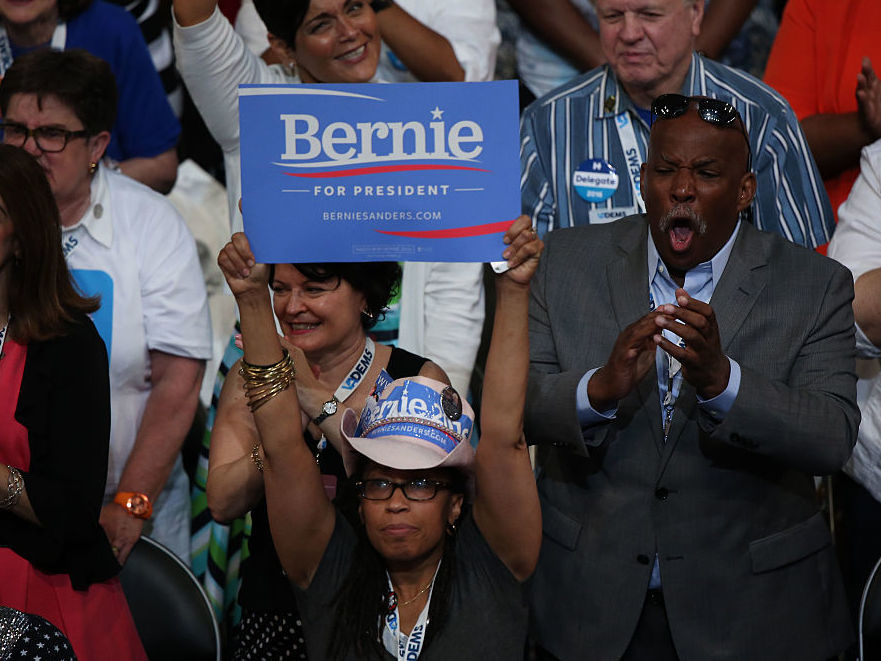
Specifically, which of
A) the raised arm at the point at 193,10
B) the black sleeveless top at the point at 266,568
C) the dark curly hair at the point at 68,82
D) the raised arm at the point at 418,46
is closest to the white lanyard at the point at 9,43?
the dark curly hair at the point at 68,82

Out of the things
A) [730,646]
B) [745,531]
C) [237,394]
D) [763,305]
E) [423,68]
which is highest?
[423,68]

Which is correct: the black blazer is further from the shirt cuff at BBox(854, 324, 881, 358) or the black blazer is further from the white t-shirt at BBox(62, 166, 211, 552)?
the shirt cuff at BBox(854, 324, 881, 358)

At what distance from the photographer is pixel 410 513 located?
2787 mm

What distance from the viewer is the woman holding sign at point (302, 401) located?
9.92 feet

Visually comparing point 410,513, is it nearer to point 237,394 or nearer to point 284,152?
point 237,394

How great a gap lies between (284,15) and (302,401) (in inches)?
59.4

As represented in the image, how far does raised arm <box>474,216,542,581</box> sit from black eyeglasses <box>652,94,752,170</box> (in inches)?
28.5

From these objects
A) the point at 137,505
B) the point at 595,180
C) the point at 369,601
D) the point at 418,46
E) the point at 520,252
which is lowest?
the point at 137,505

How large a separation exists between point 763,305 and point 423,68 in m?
1.72

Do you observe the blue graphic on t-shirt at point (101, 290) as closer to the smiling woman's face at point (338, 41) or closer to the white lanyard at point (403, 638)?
the smiling woman's face at point (338, 41)

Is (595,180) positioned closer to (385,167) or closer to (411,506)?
(385,167)

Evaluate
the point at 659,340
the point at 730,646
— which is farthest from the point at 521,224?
the point at 730,646

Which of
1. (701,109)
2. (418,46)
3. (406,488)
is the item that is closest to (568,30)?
(418,46)

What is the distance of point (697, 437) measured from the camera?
10.2 ft
